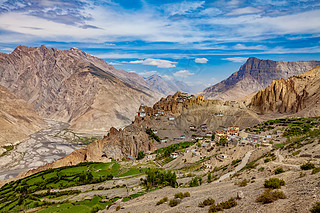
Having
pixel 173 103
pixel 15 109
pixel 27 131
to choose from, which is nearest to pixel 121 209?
pixel 173 103

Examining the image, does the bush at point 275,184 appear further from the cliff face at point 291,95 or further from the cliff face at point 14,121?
the cliff face at point 14,121

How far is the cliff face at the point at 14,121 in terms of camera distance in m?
126

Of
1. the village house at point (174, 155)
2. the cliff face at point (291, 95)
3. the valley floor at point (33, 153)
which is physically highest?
the cliff face at point (291, 95)

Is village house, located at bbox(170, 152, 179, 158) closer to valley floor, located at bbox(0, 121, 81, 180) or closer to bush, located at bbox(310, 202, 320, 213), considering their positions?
bush, located at bbox(310, 202, 320, 213)

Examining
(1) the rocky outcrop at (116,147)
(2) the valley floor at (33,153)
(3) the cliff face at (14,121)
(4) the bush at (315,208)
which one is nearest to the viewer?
(4) the bush at (315,208)

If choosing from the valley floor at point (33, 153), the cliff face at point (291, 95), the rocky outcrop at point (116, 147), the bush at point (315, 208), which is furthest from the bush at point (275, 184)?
the cliff face at point (291, 95)

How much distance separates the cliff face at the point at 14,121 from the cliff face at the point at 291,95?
13923 centimetres

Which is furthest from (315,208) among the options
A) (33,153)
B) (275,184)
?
(33,153)

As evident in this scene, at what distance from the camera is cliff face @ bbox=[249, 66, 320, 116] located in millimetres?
97500

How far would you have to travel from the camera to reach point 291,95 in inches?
4129

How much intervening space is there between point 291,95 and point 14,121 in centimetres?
16977

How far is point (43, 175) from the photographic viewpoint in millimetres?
58938

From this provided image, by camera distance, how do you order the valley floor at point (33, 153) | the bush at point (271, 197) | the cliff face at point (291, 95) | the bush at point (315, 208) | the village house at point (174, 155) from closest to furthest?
the bush at point (315, 208), the bush at point (271, 197), the village house at point (174, 155), the valley floor at point (33, 153), the cliff face at point (291, 95)

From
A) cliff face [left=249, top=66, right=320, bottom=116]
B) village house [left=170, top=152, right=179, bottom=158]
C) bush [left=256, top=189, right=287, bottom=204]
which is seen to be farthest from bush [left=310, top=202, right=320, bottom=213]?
cliff face [left=249, top=66, right=320, bottom=116]
